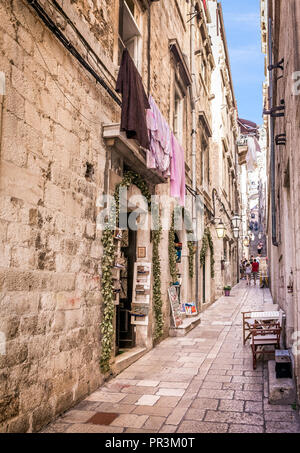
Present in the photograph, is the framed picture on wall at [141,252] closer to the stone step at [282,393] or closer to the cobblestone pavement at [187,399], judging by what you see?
the cobblestone pavement at [187,399]

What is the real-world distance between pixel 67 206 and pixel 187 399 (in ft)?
8.92

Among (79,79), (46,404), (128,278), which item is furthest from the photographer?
(128,278)

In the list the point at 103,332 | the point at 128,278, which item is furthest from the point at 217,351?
the point at 103,332

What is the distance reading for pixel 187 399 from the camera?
4840mm

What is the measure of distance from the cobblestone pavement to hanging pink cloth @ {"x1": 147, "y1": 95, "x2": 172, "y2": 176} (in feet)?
11.5

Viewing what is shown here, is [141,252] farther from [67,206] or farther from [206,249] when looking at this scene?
[206,249]

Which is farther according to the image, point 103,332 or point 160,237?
point 160,237

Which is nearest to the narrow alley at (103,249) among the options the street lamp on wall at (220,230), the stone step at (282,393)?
the stone step at (282,393)

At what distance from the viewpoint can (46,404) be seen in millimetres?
3975

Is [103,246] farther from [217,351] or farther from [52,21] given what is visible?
[217,351]

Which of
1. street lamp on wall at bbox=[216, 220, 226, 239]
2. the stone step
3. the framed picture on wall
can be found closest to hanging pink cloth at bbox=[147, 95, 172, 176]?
the framed picture on wall

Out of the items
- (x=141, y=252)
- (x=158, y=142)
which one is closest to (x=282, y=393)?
(x=141, y=252)

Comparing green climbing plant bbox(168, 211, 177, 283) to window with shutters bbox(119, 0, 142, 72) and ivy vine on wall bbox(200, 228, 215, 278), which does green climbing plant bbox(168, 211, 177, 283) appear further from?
ivy vine on wall bbox(200, 228, 215, 278)
